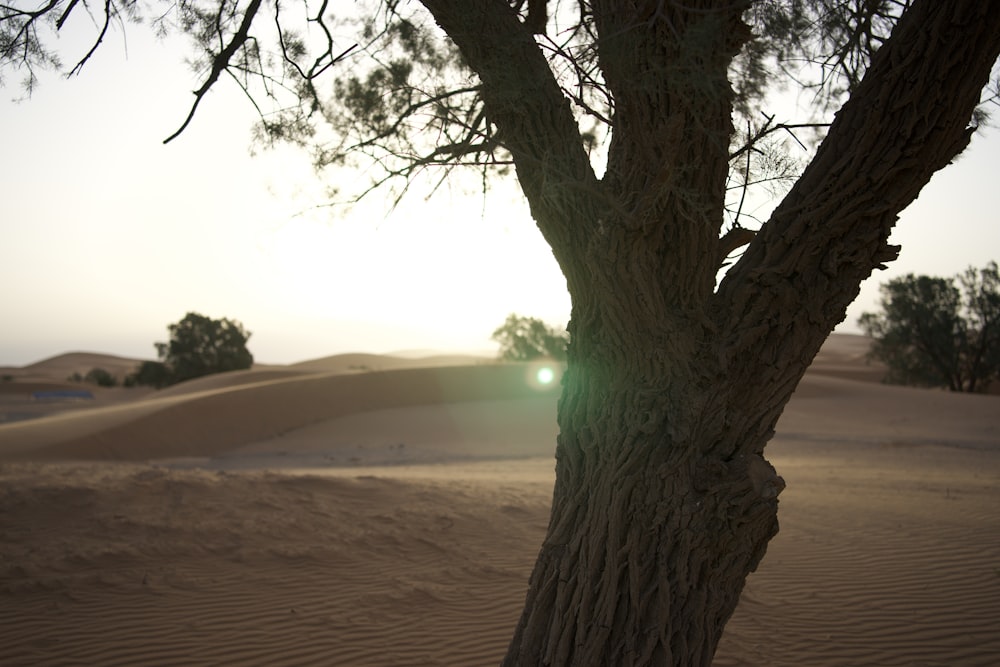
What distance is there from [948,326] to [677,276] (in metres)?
32.3

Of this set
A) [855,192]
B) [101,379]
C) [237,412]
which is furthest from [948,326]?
[101,379]

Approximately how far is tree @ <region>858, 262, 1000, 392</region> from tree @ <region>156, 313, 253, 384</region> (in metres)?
29.9

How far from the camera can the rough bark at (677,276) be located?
9.93 feet

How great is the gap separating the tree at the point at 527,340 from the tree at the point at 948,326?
1385 centimetres

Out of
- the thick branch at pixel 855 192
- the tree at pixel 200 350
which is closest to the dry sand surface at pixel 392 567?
the thick branch at pixel 855 192

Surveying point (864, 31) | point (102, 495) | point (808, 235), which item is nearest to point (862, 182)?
point (808, 235)

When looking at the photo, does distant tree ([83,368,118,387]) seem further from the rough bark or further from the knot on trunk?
the knot on trunk

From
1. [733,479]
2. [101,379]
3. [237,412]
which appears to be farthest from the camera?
[101,379]

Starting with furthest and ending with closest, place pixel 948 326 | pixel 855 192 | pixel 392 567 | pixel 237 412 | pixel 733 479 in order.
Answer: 1. pixel 948 326
2. pixel 237 412
3. pixel 392 567
4. pixel 733 479
5. pixel 855 192

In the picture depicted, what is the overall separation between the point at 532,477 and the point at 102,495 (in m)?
6.37

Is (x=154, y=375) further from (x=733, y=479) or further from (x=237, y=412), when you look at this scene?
(x=733, y=479)

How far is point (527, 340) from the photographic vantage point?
3447 centimetres

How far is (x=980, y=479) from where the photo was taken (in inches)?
459

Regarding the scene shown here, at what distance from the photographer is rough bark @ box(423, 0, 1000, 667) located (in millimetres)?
3025
